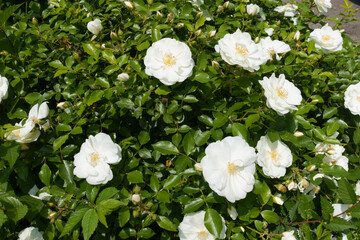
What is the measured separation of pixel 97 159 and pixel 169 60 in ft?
2.00

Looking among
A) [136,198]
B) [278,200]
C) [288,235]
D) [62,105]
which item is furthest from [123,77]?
[288,235]

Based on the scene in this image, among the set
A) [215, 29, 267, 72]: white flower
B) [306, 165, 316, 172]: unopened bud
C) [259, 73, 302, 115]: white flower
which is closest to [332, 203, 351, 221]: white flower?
[306, 165, 316, 172]: unopened bud

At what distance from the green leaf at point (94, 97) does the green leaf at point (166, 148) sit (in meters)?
0.39

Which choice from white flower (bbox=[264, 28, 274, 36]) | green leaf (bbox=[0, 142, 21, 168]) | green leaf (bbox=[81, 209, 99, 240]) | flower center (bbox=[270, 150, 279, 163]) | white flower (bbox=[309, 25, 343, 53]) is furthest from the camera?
white flower (bbox=[264, 28, 274, 36])

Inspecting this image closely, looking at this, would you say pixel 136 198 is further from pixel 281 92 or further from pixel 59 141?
pixel 281 92

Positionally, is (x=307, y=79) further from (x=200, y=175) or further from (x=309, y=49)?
(x=200, y=175)

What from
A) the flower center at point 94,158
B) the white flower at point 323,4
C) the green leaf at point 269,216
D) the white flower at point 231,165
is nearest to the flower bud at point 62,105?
the flower center at point 94,158

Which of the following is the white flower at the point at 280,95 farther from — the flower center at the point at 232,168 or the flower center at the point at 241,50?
the flower center at the point at 232,168

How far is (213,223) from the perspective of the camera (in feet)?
3.89

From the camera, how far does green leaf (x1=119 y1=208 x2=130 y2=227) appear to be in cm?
123

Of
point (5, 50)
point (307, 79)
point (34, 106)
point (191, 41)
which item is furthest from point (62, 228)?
point (307, 79)

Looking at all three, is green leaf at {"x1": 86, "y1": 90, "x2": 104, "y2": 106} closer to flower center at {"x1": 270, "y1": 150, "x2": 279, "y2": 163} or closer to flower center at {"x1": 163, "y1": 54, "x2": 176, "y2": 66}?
flower center at {"x1": 163, "y1": 54, "x2": 176, "y2": 66}

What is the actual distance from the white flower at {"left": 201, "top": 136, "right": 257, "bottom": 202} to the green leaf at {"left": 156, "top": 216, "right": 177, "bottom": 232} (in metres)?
0.28

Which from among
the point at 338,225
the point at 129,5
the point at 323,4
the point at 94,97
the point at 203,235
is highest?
the point at 129,5
